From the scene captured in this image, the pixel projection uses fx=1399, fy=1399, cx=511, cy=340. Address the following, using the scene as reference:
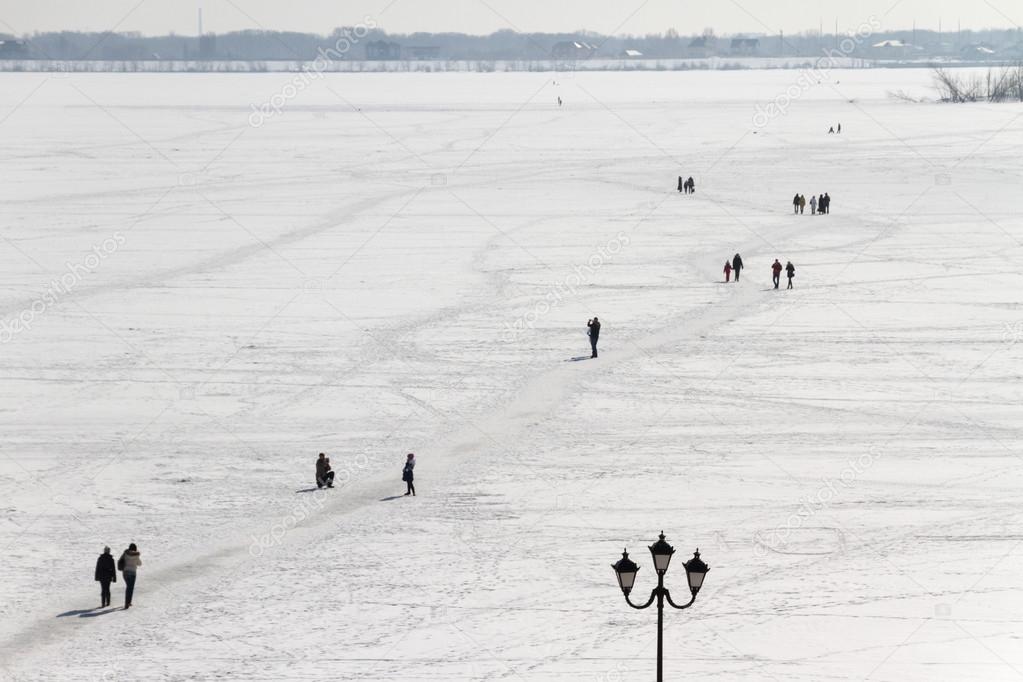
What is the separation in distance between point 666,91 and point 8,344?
10580 cm

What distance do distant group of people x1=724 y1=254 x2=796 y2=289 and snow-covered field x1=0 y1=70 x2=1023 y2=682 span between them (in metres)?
0.52

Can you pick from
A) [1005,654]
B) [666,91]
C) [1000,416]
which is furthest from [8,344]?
[666,91]

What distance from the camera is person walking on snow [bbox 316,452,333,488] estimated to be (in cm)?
1852

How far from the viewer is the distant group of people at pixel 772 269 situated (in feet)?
104

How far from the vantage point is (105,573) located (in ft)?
48.1

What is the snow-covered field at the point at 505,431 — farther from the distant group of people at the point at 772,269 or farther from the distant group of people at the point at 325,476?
the distant group of people at the point at 772,269

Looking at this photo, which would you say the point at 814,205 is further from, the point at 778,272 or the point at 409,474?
the point at 409,474

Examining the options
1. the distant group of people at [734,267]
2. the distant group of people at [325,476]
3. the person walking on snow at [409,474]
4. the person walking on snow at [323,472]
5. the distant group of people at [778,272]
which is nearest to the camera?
the person walking on snow at [409,474]

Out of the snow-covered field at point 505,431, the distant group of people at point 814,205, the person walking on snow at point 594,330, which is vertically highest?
the distant group of people at point 814,205

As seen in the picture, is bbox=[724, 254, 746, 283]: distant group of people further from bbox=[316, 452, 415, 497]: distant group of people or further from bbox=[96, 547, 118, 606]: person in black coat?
bbox=[96, 547, 118, 606]: person in black coat

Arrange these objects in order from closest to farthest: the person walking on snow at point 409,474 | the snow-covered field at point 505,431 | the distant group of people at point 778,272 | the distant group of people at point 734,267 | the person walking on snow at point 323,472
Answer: the snow-covered field at point 505,431 < the person walking on snow at point 409,474 < the person walking on snow at point 323,472 < the distant group of people at point 778,272 < the distant group of people at point 734,267

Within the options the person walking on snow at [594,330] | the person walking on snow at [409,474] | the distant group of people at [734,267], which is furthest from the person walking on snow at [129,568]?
the distant group of people at [734,267]

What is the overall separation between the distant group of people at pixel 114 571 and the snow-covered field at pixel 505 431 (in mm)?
216

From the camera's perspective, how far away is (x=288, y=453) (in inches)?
794
